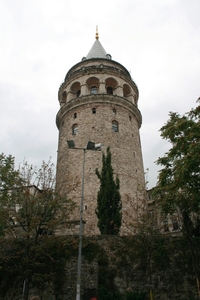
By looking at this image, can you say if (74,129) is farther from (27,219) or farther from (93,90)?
(27,219)

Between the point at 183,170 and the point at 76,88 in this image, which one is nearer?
the point at 183,170

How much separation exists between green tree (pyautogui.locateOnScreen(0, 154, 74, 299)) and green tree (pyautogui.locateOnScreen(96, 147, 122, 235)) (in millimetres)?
3776

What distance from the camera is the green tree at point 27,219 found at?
13.2 m

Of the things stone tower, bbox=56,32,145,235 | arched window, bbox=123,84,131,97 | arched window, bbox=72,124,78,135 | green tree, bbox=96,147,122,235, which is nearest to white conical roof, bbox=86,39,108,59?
stone tower, bbox=56,32,145,235

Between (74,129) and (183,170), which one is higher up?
(74,129)

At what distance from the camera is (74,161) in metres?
26.0

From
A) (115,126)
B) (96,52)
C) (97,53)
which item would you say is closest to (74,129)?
(115,126)

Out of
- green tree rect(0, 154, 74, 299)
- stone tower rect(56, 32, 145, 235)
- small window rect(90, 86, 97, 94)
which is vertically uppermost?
small window rect(90, 86, 97, 94)

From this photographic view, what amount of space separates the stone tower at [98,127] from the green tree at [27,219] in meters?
6.85

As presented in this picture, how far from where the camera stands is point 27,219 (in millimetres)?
13516

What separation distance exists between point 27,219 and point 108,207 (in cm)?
734

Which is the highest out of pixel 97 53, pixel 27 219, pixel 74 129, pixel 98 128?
pixel 97 53

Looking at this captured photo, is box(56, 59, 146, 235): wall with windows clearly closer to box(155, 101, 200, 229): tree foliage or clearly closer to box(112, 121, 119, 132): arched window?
box(112, 121, 119, 132): arched window

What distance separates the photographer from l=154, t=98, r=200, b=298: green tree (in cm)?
1327
